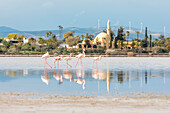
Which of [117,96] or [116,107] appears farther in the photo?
[117,96]

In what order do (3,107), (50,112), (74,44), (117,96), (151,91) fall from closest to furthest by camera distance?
1. (50,112)
2. (3,107)
3. (117,96)
4. (151,91)
5. (74,44)

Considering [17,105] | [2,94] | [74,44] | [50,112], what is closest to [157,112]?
[50,112]

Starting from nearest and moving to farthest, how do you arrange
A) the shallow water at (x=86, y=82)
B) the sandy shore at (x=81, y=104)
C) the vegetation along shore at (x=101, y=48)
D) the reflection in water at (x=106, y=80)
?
the sandy shore at (x=81, y=104) → the shallow water at (x=86, y=82) → the reflection in water at (x=106, y=80) → the vegetation along shore at (x=101, y=48)

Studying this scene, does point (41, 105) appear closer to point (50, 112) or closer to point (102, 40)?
point (50, 112)

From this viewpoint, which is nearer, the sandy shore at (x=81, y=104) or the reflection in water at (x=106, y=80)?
the sandy shore at (x=81, y=104)

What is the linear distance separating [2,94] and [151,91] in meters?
6.15

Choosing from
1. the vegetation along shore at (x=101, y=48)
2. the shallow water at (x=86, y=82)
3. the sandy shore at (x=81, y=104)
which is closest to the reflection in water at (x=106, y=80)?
the shallow water at (x=86, y=82)

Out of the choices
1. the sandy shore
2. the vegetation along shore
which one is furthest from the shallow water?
the vegetation along shore

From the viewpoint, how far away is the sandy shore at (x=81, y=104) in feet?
31.1

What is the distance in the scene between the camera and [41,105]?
33.6 ft

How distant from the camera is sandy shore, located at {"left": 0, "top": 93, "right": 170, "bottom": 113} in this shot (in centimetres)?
948

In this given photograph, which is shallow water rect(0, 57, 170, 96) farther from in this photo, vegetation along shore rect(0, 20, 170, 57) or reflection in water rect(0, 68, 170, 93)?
vegetation along shore rect(0, 20, 170, 57)

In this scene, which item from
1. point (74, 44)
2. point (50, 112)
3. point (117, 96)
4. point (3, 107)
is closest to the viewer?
point (50, 112)

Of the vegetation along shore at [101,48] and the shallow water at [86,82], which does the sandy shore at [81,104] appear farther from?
the vegetation along shore at [101,48]
